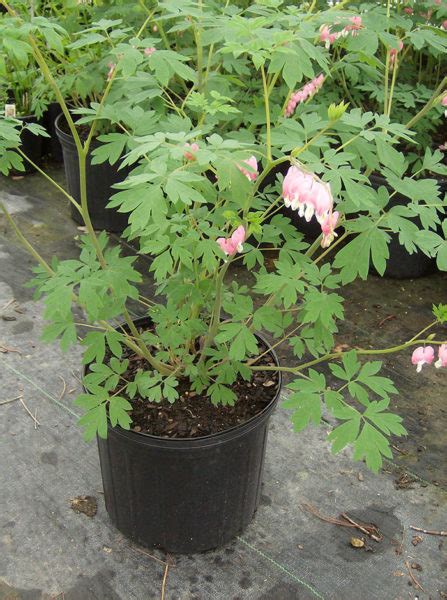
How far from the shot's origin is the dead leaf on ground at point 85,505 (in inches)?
89.0

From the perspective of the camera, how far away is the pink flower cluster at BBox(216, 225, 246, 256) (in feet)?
5.06

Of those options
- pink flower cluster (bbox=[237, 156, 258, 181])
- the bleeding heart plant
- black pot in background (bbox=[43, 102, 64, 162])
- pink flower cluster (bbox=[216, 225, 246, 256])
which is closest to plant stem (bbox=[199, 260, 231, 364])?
the bleeding heart plant

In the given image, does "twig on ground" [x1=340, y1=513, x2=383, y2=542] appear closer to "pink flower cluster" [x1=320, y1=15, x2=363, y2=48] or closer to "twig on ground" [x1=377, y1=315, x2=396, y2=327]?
"twig on ground" [x1=377, y1=315, x2=396, y2=327]

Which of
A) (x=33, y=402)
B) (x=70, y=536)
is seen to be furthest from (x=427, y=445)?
(x=33, y=402)

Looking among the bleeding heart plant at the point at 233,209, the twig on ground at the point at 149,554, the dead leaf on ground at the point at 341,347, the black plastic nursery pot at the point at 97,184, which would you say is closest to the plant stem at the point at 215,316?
the bleeding heart plant at the point at 233,209

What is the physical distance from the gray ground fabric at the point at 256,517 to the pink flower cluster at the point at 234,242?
1.12 m

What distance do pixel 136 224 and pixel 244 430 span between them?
86 centimetres

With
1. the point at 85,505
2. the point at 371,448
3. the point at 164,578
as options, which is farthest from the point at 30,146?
the point at 371,448

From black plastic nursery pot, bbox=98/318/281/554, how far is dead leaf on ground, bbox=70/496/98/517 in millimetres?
113

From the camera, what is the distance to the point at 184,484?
1.95m

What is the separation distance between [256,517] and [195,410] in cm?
54

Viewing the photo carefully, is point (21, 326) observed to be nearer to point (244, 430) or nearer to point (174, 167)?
point (244, 430)

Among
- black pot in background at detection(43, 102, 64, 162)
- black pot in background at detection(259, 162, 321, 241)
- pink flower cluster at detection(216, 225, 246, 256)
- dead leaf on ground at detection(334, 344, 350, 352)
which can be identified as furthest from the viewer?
black pot in background at detection(43, 102, 64, 162)

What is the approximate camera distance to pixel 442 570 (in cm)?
213
